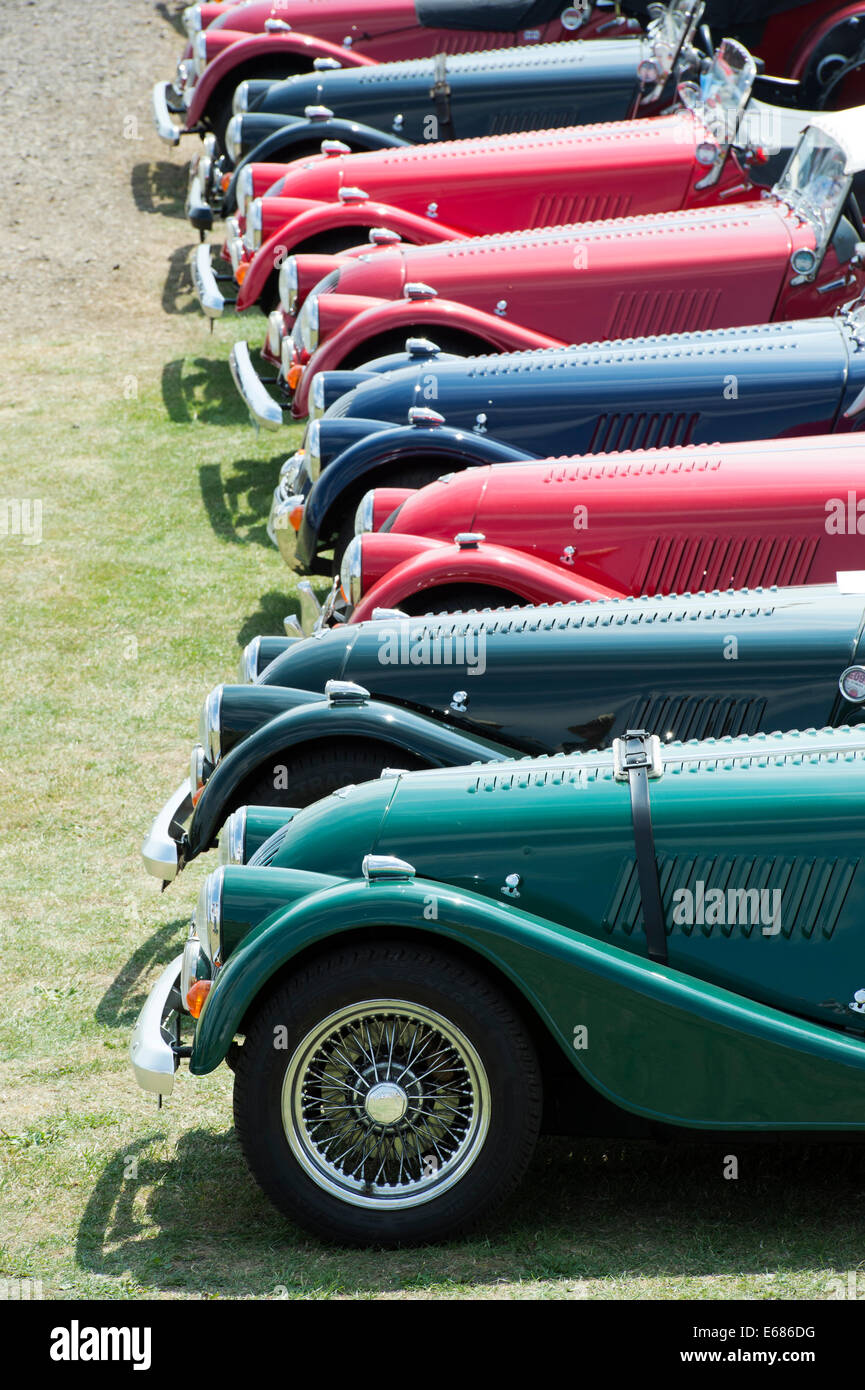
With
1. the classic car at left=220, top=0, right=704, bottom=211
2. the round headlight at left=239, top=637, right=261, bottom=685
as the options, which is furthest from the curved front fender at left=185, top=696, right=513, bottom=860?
the classic car at left=220, top=0, right=704, bottom=211

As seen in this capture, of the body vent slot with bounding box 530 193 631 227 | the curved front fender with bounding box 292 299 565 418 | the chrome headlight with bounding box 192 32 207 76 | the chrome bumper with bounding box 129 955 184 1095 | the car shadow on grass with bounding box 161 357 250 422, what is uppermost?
the chrome headlight with bounding box 192 32 207 76

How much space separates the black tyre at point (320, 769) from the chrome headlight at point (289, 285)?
467cm

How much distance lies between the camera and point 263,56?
12.7 m

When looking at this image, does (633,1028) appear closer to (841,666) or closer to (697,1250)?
(697,1250)

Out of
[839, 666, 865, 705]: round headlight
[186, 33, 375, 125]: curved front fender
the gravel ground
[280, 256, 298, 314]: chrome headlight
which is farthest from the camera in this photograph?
the gravel ground

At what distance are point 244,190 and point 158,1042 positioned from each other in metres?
7.59

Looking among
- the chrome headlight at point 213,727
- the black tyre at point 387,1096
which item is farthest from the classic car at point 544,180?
the black tyre at point 387,1096

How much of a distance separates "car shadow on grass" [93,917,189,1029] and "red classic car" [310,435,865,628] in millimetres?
1339

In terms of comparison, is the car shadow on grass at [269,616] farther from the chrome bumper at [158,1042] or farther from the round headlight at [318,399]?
the chrome bumper at [158,1042]

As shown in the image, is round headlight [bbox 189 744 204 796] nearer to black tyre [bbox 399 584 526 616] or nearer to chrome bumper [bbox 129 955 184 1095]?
black tyre [bbox 399 584 526 616]

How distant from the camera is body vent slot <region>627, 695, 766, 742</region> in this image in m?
4.88
